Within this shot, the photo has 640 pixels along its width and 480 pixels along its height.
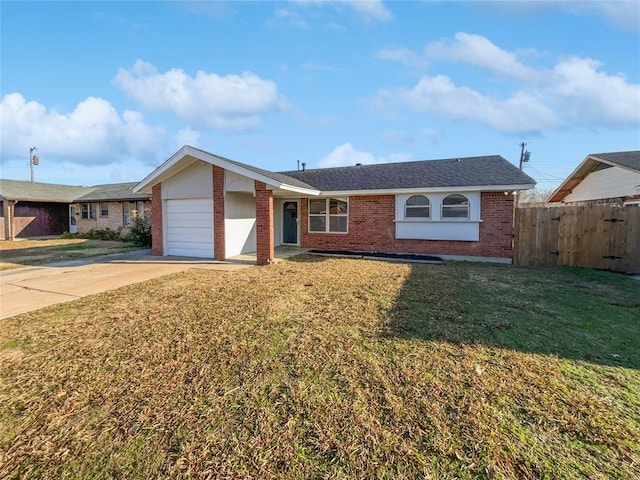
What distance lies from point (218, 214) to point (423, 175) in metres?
8.27

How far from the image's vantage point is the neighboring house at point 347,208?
10.6m

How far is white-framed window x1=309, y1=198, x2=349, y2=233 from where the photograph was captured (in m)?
13.4

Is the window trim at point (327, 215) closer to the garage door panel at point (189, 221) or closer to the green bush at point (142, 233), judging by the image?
the garage door panel at point (189, 221)

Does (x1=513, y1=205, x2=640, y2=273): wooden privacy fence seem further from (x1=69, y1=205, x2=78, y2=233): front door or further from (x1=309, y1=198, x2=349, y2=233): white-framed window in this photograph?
(x1=69, y1=205, x2=78, y2=233): front door

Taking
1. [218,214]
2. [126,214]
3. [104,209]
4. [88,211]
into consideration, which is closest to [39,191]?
[88,211]

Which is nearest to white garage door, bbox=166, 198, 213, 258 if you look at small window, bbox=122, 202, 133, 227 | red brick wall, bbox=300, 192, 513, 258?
red brick wall, bbox=300, 192, 513, 258

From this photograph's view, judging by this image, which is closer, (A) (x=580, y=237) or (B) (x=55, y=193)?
(A) (x=580, y=237)

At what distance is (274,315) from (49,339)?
307 centimetres

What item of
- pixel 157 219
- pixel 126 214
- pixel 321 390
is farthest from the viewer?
pixel 126 214

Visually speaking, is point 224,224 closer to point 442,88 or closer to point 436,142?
point 442,88

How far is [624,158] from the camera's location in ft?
41.2

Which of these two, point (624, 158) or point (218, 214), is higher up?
point (624, 158)

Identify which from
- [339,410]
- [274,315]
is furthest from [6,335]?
[339,410]

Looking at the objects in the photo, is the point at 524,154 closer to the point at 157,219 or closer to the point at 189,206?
the point at 189,206
